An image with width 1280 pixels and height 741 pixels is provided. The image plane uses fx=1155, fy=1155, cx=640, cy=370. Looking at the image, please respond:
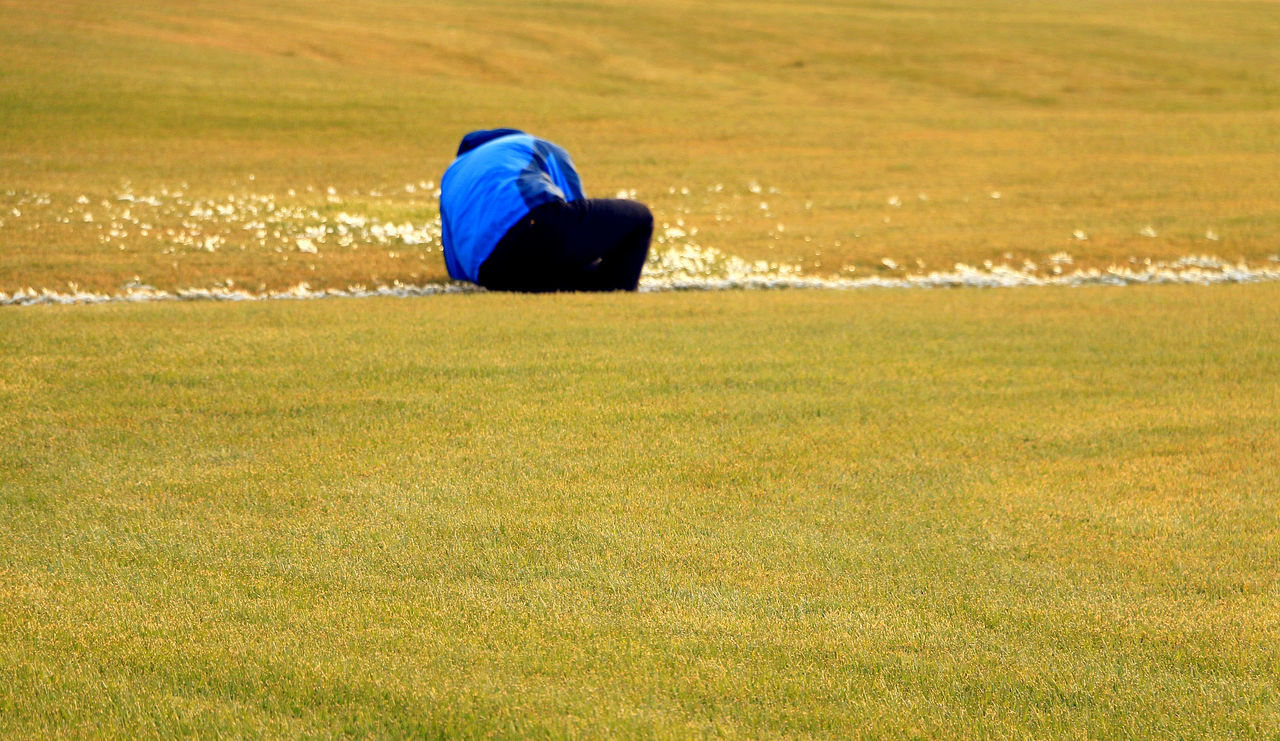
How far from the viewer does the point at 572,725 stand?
144 inches

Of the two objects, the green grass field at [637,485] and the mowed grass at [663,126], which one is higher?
the green grass field at [637,485]

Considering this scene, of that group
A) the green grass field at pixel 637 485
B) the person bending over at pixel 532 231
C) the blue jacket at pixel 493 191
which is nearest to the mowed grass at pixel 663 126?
the green grass field at pixel 637 485

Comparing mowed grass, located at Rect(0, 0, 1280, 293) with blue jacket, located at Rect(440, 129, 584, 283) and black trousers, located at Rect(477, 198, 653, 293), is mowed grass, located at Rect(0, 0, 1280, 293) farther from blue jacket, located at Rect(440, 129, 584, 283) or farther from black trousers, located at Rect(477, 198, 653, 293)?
black trousers, located at Rect(477, 198, 653, 293)

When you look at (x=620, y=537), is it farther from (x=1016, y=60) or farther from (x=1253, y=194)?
(x=1016, y=60)

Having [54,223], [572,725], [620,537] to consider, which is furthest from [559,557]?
[54,223]

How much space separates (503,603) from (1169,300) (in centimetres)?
969

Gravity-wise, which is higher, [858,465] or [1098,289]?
[858,465]

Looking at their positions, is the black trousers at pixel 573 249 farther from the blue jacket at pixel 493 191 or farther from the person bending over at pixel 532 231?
the blue jacket at pixel 493 191

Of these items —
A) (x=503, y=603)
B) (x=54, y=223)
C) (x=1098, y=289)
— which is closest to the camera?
(x=503, y=603)

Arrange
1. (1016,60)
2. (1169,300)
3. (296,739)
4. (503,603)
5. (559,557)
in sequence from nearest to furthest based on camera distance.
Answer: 1. (296,739)
2. (503,603)
3. (559,557)
4. (1169,300)
5. (1016,60)

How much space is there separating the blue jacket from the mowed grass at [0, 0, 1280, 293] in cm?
69

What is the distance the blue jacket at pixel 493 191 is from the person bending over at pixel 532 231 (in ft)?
0.03

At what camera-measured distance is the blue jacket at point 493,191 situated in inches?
455

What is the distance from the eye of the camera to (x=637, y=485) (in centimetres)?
593
